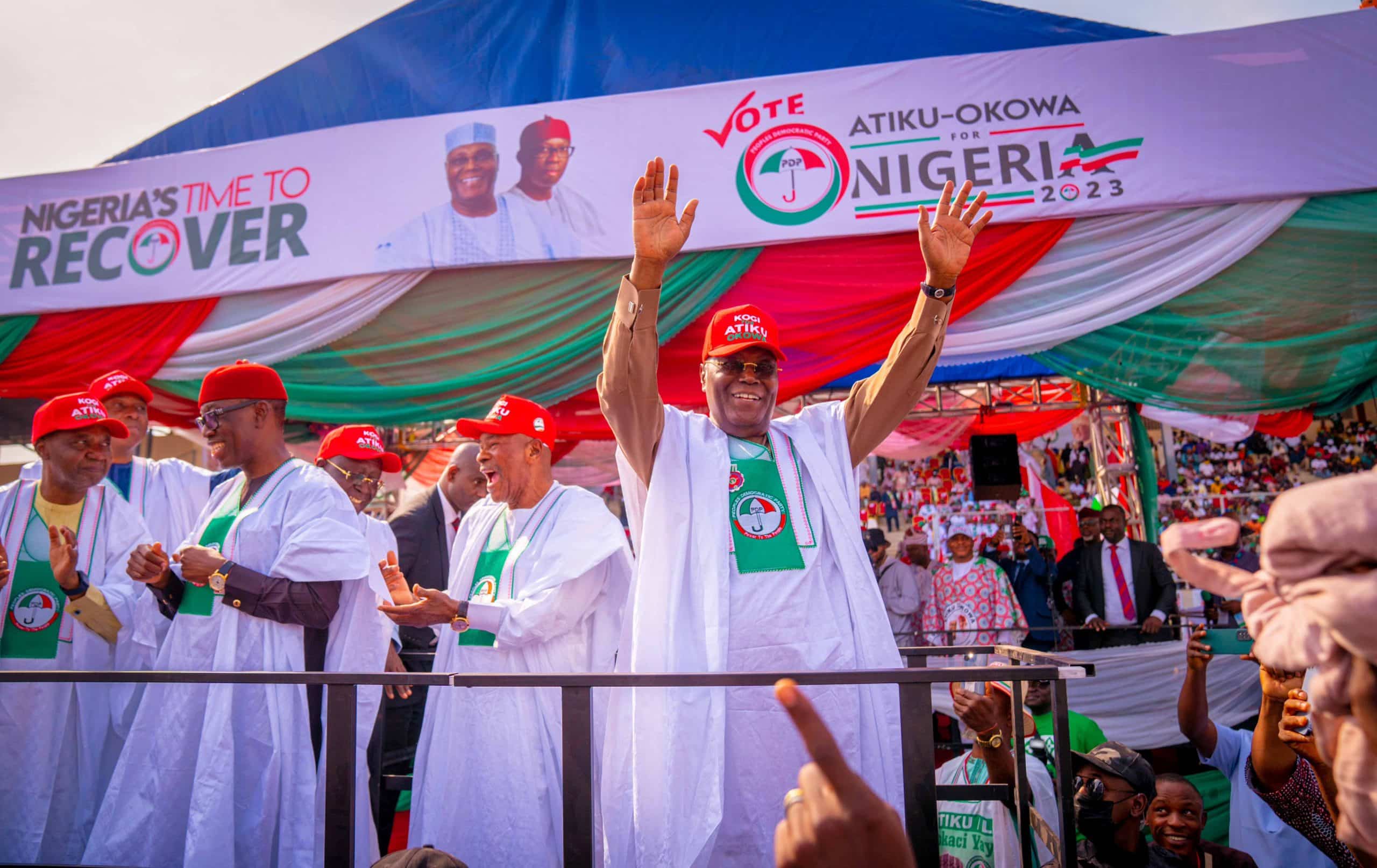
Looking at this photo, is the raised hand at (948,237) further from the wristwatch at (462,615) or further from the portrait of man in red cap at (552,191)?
the portrait of man in red cap at (552,191)

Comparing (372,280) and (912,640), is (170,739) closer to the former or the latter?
(372,280)

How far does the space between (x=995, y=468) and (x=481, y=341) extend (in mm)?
6055

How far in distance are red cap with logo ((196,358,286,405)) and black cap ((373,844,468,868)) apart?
2.39 m

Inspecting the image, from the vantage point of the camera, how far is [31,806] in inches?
138

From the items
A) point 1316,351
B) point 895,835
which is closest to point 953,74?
point 1316,351

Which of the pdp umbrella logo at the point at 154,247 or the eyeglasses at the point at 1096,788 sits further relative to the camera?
the pdp umbrella logo at the point at 154,247

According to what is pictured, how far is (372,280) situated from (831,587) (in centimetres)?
486

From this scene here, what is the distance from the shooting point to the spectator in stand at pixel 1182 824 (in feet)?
11.2

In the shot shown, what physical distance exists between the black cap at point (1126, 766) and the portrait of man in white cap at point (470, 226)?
4431mm

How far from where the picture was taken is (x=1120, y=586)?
7.51 metres

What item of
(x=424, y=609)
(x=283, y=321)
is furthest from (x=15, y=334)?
(x=424, y=609)

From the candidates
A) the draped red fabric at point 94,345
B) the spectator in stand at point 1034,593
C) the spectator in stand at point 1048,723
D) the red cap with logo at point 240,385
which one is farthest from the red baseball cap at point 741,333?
the spectator in stand at point 1034,593

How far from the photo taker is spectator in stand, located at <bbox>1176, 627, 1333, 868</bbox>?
3682 millimetres

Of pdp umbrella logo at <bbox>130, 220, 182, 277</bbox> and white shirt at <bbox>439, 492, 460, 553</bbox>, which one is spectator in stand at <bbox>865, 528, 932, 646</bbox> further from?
pdp umbrella logo at <bbox>130, 220, 182, 277</bbox>
